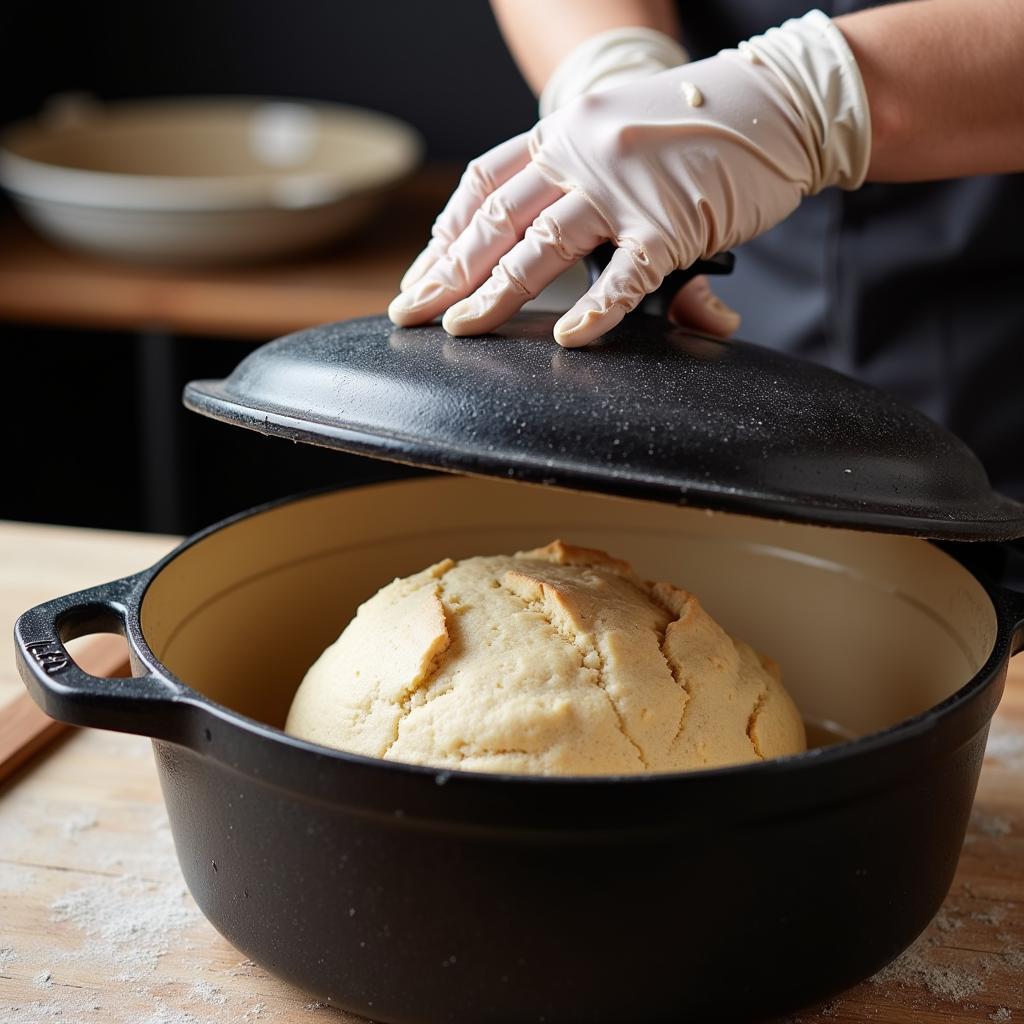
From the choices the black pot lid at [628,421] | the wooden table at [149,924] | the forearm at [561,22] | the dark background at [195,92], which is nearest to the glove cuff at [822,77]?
the black pot lid at [628,421]

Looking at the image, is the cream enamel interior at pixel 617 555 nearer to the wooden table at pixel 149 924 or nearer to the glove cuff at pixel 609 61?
the wooden table at pixel 149 924

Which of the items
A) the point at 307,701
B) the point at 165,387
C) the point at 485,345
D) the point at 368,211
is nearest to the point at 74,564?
the point at 307,701

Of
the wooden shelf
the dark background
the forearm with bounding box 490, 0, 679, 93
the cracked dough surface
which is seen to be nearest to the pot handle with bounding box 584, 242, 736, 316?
the cracked dough surface

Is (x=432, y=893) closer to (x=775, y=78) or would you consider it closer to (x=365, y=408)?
(x=365, y=408)

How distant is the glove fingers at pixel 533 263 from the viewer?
86cm

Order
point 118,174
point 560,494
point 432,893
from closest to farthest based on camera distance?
point 432,893
point 560,494
point 118,174

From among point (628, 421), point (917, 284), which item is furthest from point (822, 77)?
point (917, 284)

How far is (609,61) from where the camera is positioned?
124 cm

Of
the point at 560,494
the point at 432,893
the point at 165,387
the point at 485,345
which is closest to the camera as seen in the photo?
the point at 432,893

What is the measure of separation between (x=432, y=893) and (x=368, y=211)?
190 cm

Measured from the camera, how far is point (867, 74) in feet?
3.31

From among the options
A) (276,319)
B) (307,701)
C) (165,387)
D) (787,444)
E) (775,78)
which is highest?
(775,78)

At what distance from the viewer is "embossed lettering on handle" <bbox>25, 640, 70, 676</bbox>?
783mm

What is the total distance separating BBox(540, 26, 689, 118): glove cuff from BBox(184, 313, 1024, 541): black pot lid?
440 mm
